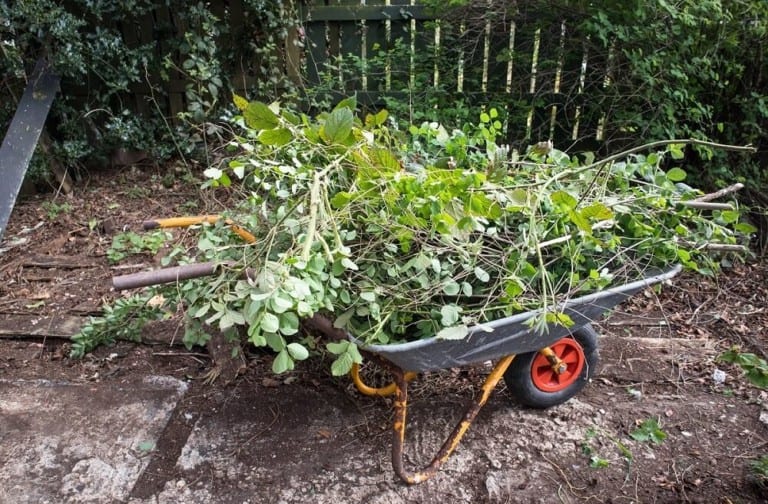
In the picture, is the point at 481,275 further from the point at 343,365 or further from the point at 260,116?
the point at 260,116

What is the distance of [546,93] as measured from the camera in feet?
12.9

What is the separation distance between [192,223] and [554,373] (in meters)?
1.56

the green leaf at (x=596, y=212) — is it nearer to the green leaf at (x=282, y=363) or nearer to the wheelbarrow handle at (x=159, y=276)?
the green leaf at (x=282, y=363)

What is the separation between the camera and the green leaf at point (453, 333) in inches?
61.4

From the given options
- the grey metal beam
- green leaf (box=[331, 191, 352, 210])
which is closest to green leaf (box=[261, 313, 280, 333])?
green leaf (box=[331, 191, 352, 210])

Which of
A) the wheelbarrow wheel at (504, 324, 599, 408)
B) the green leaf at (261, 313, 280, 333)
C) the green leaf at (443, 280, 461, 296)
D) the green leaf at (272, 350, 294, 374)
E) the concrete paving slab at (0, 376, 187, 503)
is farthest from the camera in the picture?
the wheelbarrow wheel at (504, 324, 599, 408)

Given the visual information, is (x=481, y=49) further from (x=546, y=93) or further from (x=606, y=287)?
(x=606, y=287)

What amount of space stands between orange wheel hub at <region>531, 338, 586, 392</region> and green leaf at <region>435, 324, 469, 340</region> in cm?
77

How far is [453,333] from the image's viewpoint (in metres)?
1.57

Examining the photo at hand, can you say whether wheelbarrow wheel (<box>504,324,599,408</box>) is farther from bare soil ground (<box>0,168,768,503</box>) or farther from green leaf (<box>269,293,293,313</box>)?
green leaf (<box>269,293,293,313</box>)

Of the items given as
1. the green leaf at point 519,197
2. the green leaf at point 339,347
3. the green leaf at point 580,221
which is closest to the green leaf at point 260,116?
the green leaf at point 339,347

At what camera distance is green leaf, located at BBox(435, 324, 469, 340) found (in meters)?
1.56

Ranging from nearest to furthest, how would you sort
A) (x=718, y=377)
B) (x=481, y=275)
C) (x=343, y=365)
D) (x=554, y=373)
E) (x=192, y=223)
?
(x=343, y=365), (x=481, y=275), (x=192, y=223), (x=554, y=373), (x=718, y=377)

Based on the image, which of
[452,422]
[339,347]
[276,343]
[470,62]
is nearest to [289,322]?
[276,343]
